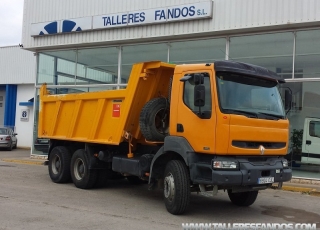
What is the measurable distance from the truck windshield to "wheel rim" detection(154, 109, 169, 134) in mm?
1957

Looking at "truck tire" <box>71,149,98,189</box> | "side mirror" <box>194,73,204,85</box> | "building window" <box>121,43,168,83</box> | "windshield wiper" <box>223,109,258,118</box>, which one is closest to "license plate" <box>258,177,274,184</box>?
"windshield wiper" <box>223,109,258,118</box>

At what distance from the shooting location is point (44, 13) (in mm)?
18484

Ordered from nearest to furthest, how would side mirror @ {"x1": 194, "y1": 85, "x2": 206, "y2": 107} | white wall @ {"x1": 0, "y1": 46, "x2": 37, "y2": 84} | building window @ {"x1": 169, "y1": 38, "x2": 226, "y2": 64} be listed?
1. side mirror @ {"x1": 194, "y1": 85, "x2": 206, "y2": 107}
2. building window @ {"x1": 169, "y1": 38, "x2": 226, "y2": 64}
3. white wall @ {"x1": 0, "y1": 46, "x2": 37, "y2": 84}

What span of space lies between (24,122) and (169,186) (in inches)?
868

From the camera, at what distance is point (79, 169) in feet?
36.3

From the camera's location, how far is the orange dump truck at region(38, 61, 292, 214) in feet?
23.8

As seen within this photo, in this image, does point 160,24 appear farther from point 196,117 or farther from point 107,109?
point 196,117

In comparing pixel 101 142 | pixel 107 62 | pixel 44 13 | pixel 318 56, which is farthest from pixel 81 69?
pixel 318 56

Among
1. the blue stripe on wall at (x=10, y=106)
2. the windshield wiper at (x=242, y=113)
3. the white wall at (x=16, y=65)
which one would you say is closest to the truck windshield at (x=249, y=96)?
the windshield wiper at (x=242, y=113)

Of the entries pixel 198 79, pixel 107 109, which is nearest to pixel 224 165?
pixel 198 79

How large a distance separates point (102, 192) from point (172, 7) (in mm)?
7639

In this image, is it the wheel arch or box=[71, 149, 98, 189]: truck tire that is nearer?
the wheel arch

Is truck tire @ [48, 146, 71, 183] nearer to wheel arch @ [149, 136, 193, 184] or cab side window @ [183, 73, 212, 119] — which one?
wheel arch @ [149, 136, 193, 184]

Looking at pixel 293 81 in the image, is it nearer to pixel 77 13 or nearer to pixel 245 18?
pixel 245 18
